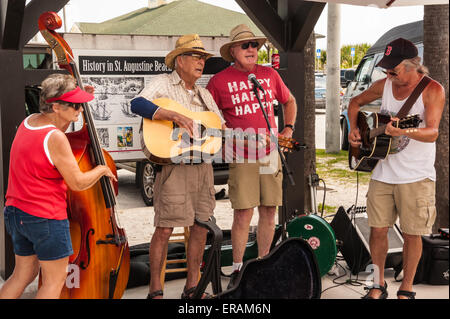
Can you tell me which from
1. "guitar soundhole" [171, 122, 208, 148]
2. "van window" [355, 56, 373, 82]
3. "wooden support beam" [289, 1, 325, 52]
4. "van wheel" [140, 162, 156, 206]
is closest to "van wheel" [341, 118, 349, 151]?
"van window" [355, 56, 373, 82]

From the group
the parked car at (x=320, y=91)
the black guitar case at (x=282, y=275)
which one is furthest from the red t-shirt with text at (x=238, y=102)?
the parked car at (x=320, y=91)

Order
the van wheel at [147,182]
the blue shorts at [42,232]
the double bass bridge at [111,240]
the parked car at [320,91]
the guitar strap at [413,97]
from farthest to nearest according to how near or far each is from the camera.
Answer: the parked car at [320,91] → the van wheel at [147,182] → the guitar strap at [413,97] → the double bass bridge at [111,240] → the blue shorts at [42,232]

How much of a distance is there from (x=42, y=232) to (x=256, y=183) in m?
1.71

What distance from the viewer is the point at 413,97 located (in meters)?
3.51

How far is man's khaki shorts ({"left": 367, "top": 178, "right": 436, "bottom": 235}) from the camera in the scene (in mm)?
3547

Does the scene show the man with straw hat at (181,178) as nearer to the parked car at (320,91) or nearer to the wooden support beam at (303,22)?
the wooden support beam at (303,22)

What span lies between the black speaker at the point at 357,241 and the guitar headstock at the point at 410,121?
1150 millimetres

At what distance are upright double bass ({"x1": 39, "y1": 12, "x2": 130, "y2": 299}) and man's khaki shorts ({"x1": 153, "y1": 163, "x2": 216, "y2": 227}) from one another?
373mm

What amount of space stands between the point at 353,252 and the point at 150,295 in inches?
66.8

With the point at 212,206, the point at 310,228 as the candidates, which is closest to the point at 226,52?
the point at 212,206

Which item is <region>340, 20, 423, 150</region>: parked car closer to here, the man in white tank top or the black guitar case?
the man in white tank top

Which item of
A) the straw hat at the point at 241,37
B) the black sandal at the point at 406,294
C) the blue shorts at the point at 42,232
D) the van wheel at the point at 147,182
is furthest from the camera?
the van wheel at the point at 147,182

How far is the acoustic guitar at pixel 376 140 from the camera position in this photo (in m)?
3.43
